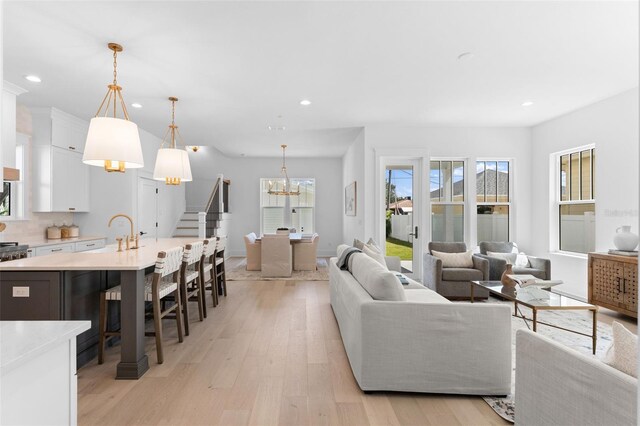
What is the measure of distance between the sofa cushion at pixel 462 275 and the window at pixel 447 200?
4.49 ft

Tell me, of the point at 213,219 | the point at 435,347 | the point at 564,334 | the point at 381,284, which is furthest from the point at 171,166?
the point at 564,334

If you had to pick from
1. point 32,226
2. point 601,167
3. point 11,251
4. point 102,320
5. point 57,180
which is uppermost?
point 601,167

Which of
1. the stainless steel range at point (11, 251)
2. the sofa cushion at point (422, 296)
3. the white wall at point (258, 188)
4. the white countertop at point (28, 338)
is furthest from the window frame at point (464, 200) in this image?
the stainless steel range at point (11, 251)

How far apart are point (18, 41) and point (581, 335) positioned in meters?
6.05

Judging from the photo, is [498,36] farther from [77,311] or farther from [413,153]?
[77,311]

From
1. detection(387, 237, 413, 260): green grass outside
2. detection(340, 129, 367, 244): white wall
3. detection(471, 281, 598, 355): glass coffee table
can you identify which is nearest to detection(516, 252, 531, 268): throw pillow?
detection(471, 281, 598, 355): glass coffee table

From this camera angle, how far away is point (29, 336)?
3.58 feet

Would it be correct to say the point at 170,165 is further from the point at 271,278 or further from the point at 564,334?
the point at 564,334

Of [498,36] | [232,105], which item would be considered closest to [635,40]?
[498,36]

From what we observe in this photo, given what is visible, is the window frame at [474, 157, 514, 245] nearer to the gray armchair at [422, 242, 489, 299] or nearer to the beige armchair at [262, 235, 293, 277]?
the gray armchair at [422, 242, 489, 299]

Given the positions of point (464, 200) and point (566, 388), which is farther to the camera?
point (464, 200)

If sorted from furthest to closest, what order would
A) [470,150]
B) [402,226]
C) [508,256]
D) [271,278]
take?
[271,278], [402,226], [470,150], [508,256]

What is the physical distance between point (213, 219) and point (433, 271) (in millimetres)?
5541

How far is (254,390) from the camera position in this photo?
2.46m
